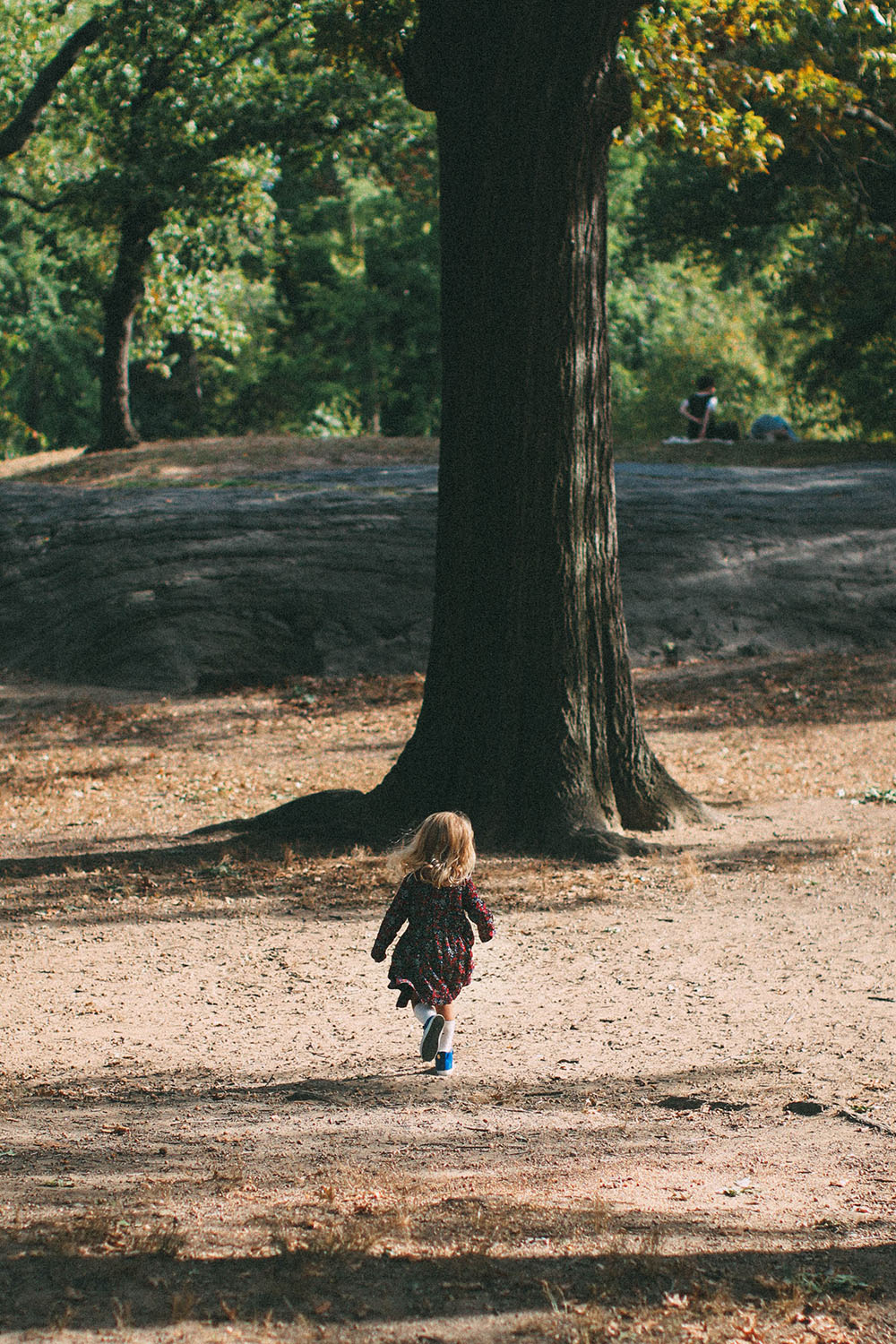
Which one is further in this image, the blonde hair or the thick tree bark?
the thick tree bark

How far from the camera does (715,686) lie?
45.6ft

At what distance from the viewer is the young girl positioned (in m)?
5.10

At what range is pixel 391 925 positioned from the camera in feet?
16.9

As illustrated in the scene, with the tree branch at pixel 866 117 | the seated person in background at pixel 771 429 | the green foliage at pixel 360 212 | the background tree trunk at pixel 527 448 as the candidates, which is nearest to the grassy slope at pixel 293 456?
the seated person in background at pixel 771 429

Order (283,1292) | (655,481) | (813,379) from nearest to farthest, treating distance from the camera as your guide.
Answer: (283,1292)
(655,481)
(813,379)

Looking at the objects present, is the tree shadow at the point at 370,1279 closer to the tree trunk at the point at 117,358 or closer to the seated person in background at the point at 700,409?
the seated person in background at the point at 700,409

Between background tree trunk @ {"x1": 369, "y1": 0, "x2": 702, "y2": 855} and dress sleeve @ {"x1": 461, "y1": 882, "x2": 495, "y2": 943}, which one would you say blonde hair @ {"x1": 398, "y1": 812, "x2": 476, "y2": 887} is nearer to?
dress sleeve @ {"x1": 461, "y1": 882, "x2": 495, "y2": 943}

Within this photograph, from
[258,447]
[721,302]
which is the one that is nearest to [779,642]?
[258,447]

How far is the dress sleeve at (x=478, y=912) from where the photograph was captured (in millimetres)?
5195

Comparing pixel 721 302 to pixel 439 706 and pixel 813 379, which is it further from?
pixel 439 706

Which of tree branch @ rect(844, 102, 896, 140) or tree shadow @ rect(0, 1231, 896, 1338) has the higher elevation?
tree branch @ rect(844, 102, 896, 140)

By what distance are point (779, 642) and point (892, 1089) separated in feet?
36.6

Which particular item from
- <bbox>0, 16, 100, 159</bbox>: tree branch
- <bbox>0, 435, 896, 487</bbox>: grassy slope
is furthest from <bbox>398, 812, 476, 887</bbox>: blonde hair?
<bbox>0, 16, 100, 159</bbox>: tree branch

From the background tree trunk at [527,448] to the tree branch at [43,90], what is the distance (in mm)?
10739
